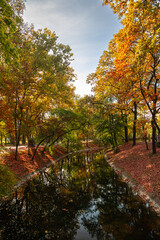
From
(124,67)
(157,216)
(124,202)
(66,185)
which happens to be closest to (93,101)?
(124,67)

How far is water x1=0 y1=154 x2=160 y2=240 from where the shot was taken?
19.5 feet

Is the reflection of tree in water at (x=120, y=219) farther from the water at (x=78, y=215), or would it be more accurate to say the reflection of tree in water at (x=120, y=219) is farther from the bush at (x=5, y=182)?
the bush at (x=5, y=182)

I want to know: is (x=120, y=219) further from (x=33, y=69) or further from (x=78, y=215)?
(x=33, y=69)

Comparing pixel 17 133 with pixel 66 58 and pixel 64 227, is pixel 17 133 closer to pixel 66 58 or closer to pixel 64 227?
pixel 66 58

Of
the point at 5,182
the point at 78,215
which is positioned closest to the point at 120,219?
the point at 78,215

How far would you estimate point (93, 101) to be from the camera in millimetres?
17562

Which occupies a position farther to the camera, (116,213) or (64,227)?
(116,213)

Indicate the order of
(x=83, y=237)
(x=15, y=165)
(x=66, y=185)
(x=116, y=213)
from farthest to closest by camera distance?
1. (x=15, y=165)
2. (x=66, y=185)
3. (x=116, y=213)
4. (x=83, y=237)

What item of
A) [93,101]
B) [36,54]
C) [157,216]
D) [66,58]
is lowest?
[157,216]

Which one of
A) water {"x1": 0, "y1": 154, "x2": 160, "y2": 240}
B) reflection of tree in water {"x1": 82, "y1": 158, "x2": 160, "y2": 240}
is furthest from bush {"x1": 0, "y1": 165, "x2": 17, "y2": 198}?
reflection of tree in water {"x1": 82, "y1": 158, "x2": 160, "y2": 240}

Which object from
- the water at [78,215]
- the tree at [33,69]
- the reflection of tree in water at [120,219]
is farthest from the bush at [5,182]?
the tree at [33,69]

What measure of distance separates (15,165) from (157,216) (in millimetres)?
14917

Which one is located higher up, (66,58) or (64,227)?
(66,58)

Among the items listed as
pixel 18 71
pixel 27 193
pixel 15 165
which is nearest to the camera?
pixel 27 193
